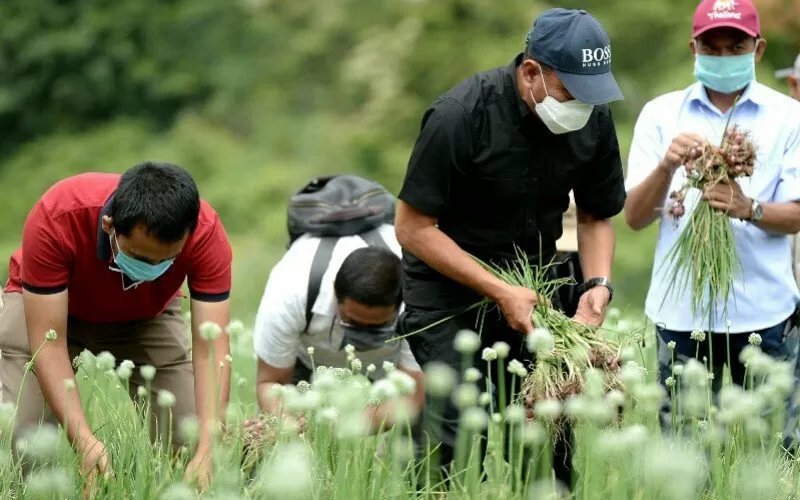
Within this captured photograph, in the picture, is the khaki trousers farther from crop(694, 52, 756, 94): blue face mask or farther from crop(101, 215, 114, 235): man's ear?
crop(694, 52, 756, 94): blue face mask

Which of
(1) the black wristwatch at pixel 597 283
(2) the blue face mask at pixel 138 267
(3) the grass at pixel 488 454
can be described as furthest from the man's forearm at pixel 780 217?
(2) the blue face mask at pixel 138 267

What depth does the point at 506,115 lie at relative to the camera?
474 cm

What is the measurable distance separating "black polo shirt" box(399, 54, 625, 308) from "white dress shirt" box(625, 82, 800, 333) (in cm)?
42

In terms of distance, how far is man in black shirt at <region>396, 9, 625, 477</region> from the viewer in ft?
15.3

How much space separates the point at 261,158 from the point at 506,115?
1672 cm

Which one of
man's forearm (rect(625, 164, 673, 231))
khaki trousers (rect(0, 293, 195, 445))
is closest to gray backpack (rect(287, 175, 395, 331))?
khaki trousers (rect(0, 293, 195, 445))

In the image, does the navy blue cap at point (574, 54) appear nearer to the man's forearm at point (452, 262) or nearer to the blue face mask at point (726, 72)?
the man's forearm at point (452, 262)

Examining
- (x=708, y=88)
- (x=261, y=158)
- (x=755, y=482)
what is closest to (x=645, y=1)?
(x=261, y=158)

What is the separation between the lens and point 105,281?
5.05 meters

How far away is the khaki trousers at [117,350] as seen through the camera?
17.0ft

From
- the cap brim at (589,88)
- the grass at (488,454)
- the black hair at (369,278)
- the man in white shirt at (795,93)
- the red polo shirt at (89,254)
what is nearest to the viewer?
the grass at (488,454)

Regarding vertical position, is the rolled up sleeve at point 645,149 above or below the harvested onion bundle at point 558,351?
above

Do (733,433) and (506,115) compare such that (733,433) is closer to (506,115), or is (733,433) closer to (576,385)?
(576,385)

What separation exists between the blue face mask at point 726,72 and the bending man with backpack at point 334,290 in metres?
1.35
